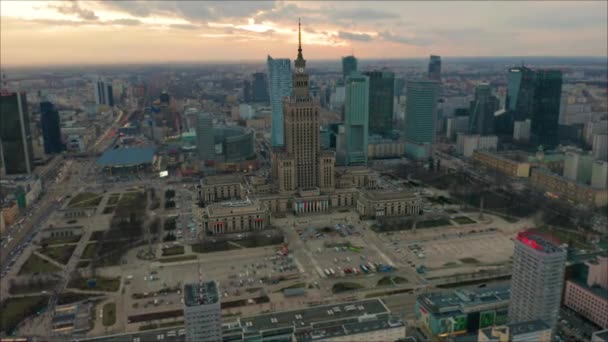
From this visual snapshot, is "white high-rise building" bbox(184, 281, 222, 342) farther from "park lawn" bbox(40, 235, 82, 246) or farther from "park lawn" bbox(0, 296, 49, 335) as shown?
"park lawn" bbox(40, 235, 82, 246)

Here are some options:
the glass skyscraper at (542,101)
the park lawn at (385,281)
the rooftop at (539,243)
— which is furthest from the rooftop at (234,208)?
the glass skyscraper at (542,101)

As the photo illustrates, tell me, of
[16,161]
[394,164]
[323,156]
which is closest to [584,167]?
[394,164]

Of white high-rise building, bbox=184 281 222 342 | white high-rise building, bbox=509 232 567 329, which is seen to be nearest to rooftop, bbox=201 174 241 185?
white high-rise building, bbox=184 281 222 342

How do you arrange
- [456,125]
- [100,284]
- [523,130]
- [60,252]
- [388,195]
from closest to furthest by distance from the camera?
[100,284] < [60,252] < [388,195] < [523,130] < [456,125]

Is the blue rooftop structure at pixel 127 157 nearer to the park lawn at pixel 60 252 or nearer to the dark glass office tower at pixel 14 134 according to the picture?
the dark glass office tower at pixel 14 134

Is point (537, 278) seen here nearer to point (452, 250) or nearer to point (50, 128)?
point (452, 250)

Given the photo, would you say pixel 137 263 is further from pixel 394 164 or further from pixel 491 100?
pixel 491 100

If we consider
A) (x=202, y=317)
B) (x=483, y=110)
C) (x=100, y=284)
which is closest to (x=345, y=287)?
(x=202, y=317)
